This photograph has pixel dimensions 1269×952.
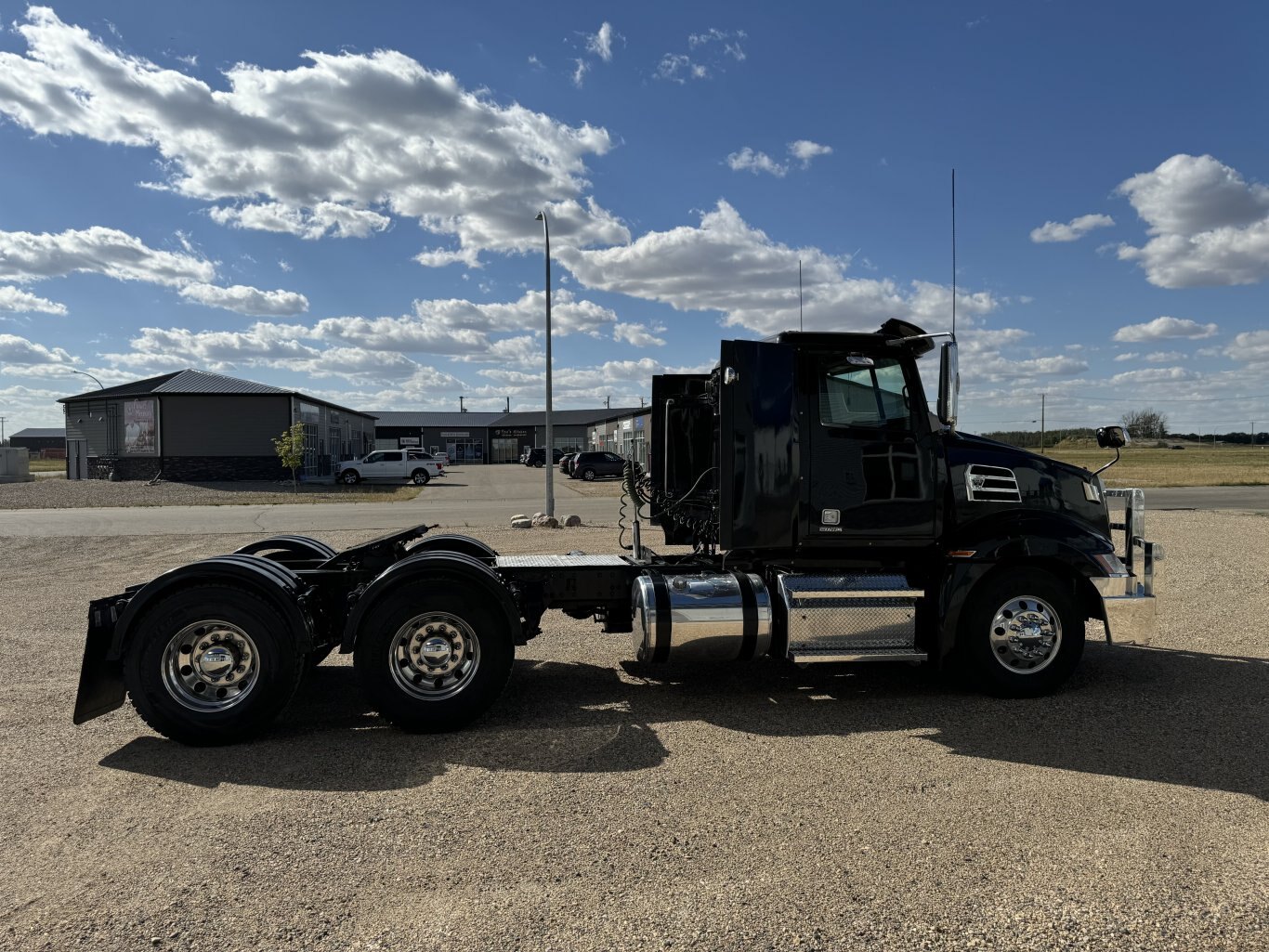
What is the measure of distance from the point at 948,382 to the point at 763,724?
2.51 meters

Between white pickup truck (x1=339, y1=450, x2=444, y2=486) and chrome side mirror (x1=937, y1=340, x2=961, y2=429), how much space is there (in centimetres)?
3730

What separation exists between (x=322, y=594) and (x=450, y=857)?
260cm

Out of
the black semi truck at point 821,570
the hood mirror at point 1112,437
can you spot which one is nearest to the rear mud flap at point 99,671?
the black semi truck at point 821,570

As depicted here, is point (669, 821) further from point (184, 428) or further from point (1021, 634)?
point (184, 428)

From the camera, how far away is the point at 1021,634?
19.1 feet

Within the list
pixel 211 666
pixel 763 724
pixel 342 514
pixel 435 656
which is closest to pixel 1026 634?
pixel 763 724

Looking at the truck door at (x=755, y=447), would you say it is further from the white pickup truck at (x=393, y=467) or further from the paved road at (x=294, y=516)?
the white pickup truck at (x=393, y=467)

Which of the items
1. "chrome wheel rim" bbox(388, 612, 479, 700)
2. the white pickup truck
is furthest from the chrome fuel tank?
the white pickup truck

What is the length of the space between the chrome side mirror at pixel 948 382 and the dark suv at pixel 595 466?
3973 centimetres

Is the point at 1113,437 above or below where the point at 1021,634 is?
above

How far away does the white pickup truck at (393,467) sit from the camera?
40.8 m

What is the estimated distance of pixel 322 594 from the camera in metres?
5.68

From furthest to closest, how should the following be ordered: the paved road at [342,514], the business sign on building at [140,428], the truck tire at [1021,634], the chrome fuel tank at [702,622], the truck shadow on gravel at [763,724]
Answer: the business sign on building at [140,428]
the paved road at [342,514]
the truck tire at [1021,634]
the chrome fuel tank at [702,622]
the truck shadow on gravel at [763,724]

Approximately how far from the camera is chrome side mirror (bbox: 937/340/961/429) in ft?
17.7
